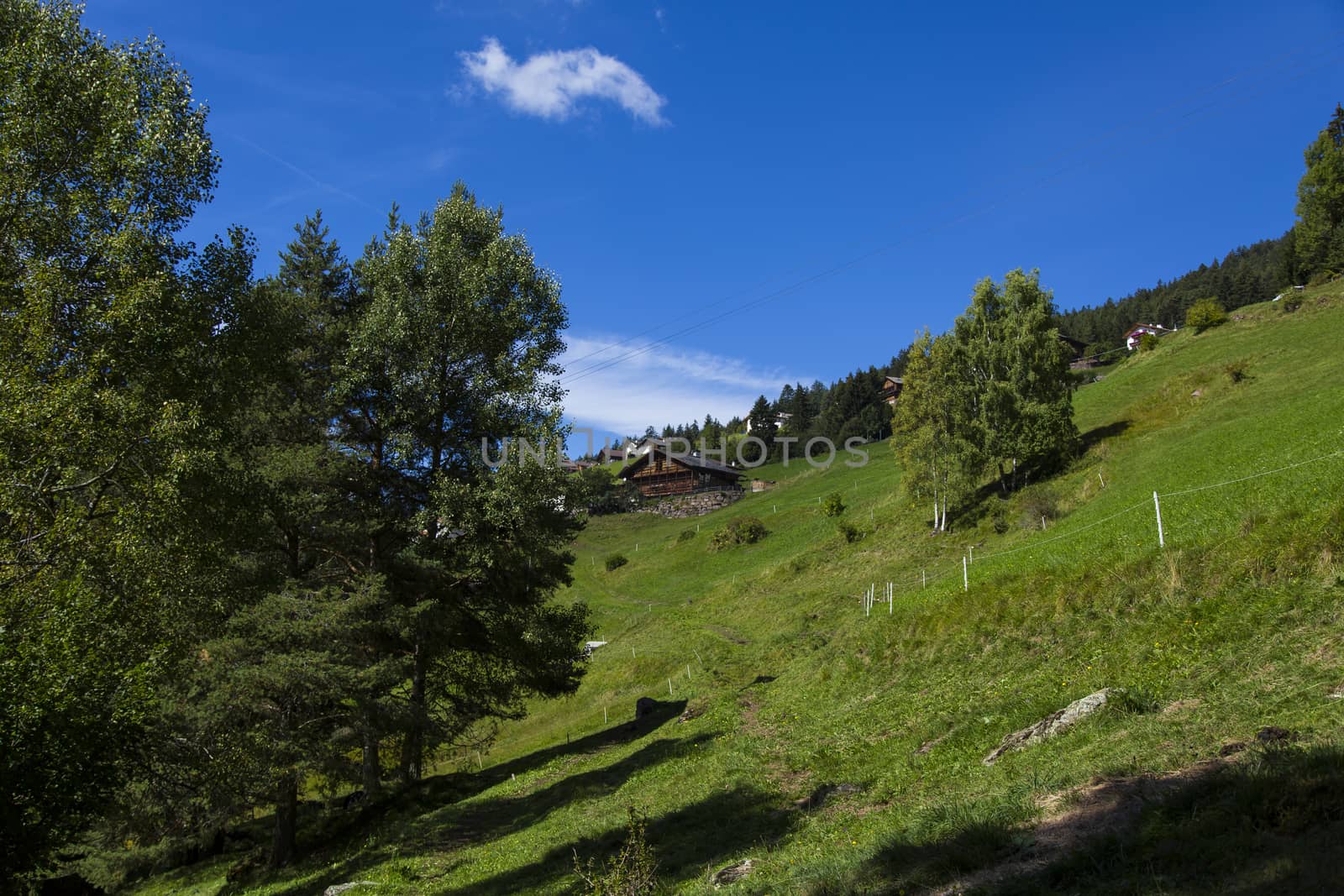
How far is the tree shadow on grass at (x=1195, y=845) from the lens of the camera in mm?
5855

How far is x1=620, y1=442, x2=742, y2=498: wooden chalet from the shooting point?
11531 cm

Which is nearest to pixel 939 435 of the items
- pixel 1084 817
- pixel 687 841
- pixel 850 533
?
pixel 850 533

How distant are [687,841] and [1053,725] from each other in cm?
650

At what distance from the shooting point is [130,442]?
1384cm

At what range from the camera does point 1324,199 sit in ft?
257

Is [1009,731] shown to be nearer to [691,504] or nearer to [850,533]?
[850,533]

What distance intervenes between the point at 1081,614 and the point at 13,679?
1849cm

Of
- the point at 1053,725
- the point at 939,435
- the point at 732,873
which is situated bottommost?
the point at 732,873

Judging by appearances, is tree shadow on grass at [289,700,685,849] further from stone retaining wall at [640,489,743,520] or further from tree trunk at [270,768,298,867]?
stone retaining wall at [640,489,743,520]

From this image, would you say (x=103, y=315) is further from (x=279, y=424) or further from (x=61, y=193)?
(x=279, y=424)

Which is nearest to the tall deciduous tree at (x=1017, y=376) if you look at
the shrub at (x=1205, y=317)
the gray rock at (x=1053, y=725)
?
the shrub at (x=1205, y=317)

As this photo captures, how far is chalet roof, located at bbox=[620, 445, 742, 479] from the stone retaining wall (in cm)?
473

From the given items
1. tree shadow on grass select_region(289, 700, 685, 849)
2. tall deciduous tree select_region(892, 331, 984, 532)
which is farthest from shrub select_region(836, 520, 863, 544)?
tree shadow on grass select_region(289, 700, 685, 849)

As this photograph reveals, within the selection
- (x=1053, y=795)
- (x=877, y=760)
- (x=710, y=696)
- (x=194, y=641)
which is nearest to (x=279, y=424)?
(x=194, y=641)
